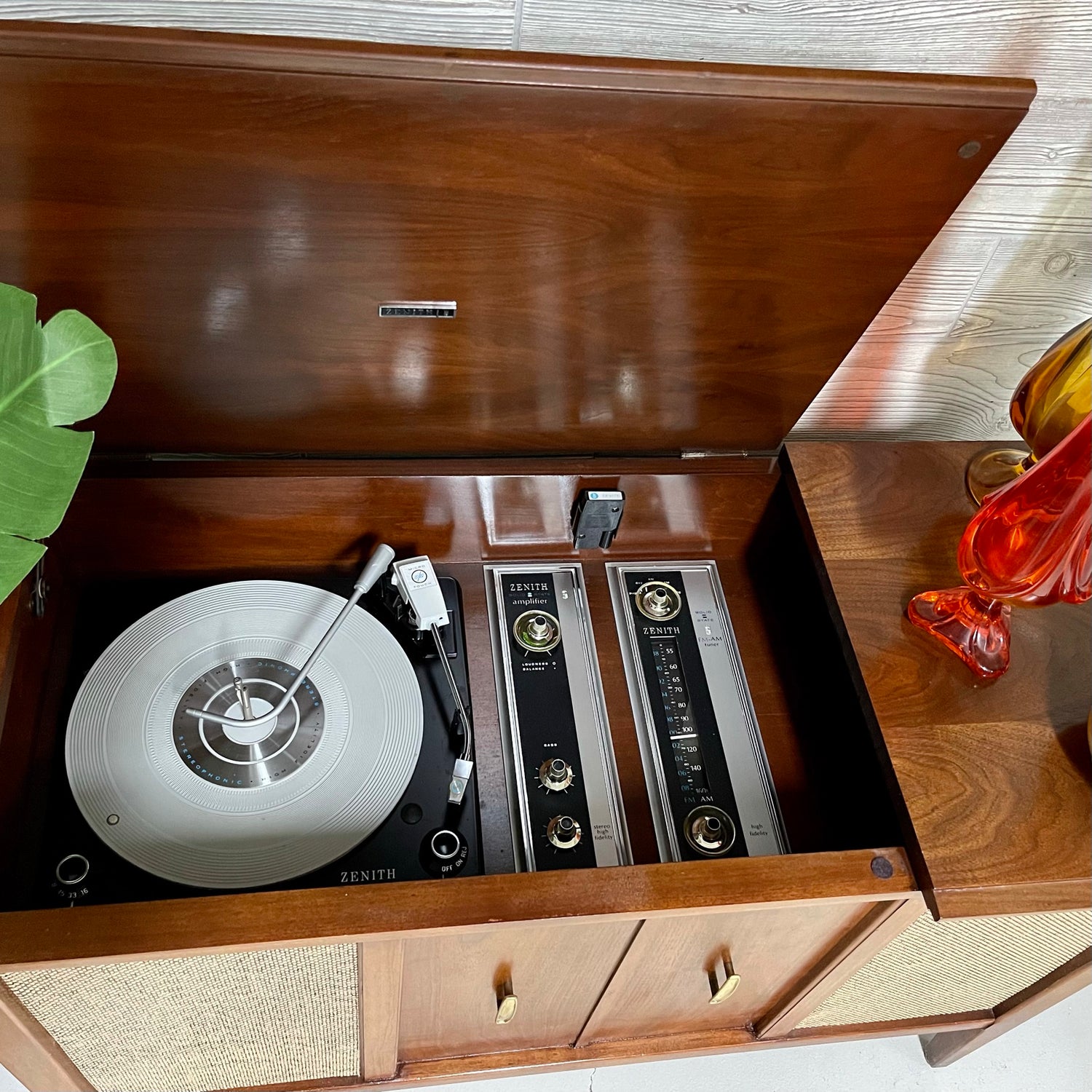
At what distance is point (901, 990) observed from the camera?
1.19 metres

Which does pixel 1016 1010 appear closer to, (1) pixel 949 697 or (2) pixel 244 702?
(1) pixel 949 697

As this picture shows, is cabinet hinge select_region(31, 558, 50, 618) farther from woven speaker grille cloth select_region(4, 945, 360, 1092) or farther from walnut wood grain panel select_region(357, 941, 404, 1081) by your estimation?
walnut wood grain panel select_region(357, 941, 404, 1081)

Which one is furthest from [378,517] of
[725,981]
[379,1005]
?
[725,981]

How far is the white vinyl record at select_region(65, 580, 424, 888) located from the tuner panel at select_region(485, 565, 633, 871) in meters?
0.12

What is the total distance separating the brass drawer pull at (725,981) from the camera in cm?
100

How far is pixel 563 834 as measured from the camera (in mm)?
964

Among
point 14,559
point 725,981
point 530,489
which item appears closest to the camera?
point 14,559

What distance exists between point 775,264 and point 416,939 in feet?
2.29

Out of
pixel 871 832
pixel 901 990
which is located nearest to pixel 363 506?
pixel 871 832

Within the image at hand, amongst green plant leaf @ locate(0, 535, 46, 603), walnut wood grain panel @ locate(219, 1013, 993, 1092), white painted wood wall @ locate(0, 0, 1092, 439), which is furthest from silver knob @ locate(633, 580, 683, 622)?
green plant leaf @ locate(0, 535, 46, 603)

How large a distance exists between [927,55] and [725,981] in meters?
0.92

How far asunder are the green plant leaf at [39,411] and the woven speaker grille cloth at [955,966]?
864 mm

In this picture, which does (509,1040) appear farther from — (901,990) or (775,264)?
(775,264)

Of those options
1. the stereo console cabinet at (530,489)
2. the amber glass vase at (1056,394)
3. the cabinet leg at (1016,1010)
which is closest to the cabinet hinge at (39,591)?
the stereo console cabinet at (530,489)
